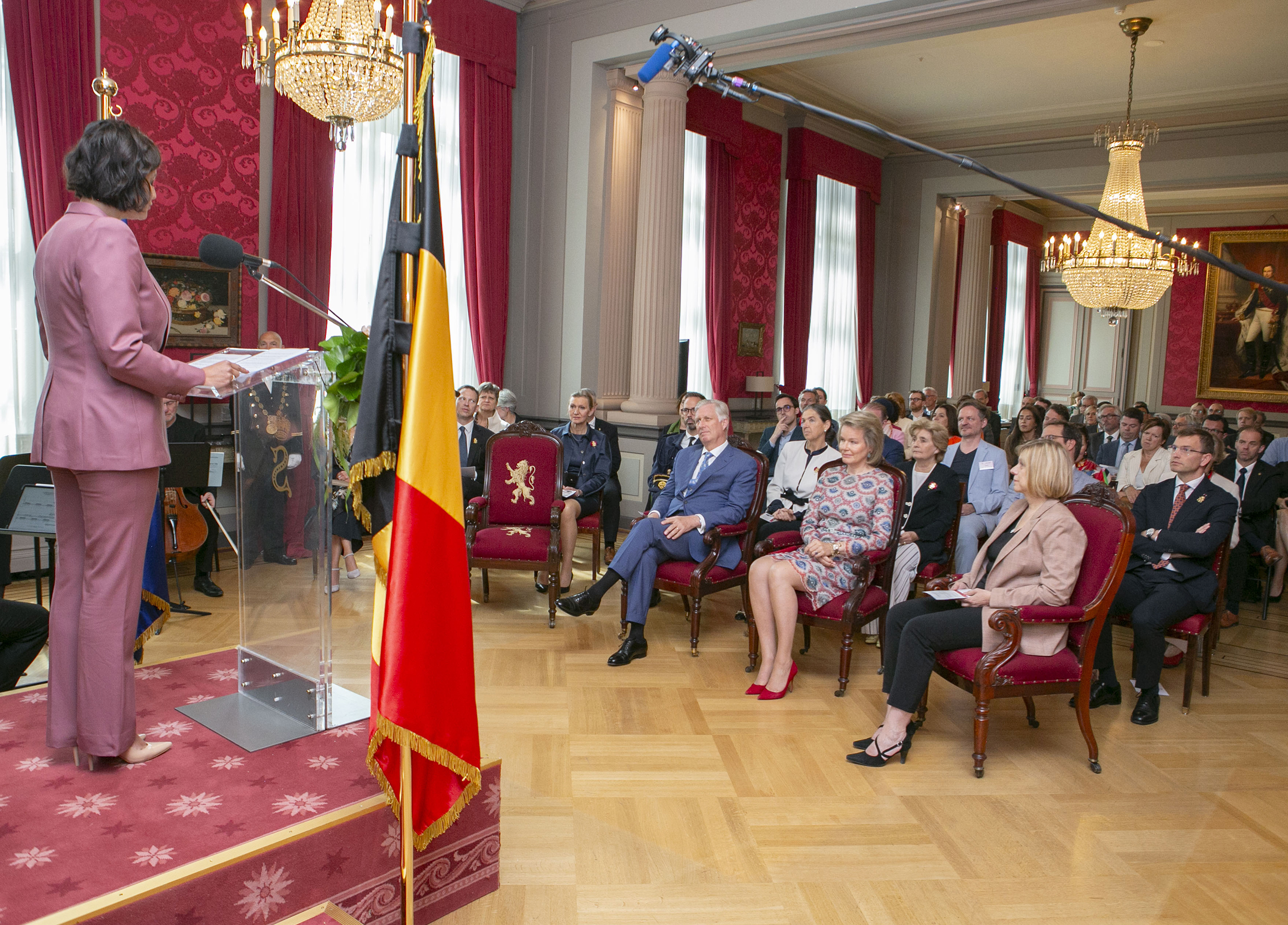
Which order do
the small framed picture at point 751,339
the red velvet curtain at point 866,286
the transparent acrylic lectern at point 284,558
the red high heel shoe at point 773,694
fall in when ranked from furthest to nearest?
the red velvet curtain at point 866,286 < the small framed picture at point 751,339 < the red high heel shoe at point 773,694 < the transparent acrylic lectern at point 284,558

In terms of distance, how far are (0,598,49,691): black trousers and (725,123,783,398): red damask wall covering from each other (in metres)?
7.97

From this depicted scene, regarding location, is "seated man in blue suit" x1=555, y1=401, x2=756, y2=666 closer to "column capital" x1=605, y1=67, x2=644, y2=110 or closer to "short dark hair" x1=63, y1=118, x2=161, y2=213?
"short dark hair" x1=63, y1=118, x2=161, y2=213

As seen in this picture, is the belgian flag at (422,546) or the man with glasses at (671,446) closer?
the belgian flag at (422,546)

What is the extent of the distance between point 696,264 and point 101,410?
8306mm

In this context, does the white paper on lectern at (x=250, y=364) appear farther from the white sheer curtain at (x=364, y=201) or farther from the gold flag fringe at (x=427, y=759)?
the white sheer curtain at (x=364, y=201)

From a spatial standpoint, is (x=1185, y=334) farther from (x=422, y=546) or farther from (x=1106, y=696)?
(x=422, y=546)

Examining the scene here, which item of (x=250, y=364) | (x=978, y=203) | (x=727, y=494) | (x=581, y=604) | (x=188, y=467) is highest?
(x=978, y=203)

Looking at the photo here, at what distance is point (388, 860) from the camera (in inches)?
93.0

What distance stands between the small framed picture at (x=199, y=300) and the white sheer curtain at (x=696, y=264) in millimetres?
4640

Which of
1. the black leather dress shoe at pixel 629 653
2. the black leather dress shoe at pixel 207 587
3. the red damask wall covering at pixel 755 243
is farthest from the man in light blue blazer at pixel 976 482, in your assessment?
the red damask wall covering at pixel 755 243

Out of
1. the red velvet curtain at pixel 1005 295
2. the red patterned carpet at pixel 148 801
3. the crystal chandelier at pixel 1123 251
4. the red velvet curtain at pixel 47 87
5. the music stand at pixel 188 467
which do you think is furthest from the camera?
the red velvet curtain at pixel 1005 295

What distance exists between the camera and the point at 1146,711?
4.06m

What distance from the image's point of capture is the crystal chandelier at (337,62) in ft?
15.6

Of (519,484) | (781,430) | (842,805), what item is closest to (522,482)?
(519,484)
